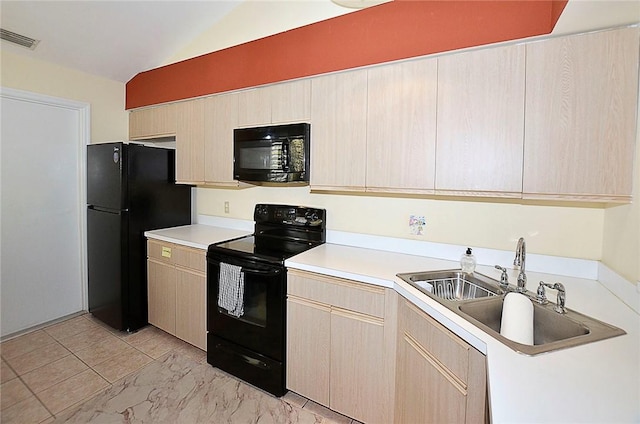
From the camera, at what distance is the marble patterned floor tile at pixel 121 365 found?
2170mm

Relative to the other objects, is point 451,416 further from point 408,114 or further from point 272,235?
point 272,235

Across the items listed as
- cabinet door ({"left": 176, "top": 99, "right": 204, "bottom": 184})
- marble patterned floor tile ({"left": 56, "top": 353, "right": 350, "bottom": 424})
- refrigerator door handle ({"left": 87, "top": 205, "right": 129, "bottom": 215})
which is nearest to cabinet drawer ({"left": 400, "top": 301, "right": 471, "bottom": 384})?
marble patterned floor tile ({"left": 56, "top": 353, "right": 350, "bottom": 424})

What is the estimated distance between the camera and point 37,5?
2135mm

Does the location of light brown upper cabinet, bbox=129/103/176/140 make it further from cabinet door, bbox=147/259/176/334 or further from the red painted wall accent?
cabinet door, bbox=147/259/176/334

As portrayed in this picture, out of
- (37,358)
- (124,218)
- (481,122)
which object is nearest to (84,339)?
(37,358)

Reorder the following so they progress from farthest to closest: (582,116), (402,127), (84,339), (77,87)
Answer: (77,87), (84,339), (402,127), (582,116)

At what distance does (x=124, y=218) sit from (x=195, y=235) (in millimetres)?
632

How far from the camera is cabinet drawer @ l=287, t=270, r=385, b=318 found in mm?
1634

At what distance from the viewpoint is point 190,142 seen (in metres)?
2.73

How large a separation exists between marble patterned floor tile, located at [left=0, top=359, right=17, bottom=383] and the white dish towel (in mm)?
1600

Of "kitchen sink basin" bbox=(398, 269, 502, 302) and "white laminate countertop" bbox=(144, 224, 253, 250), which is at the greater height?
"white laminate countertop" bbox=(144, 224, 253, 250)

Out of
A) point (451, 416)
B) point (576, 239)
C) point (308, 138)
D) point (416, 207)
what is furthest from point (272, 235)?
point (576, 239)

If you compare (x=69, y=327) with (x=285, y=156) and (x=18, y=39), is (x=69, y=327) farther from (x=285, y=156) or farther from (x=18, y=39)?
(x=285, y=156)

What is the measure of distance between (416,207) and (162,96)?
8.72 ft
